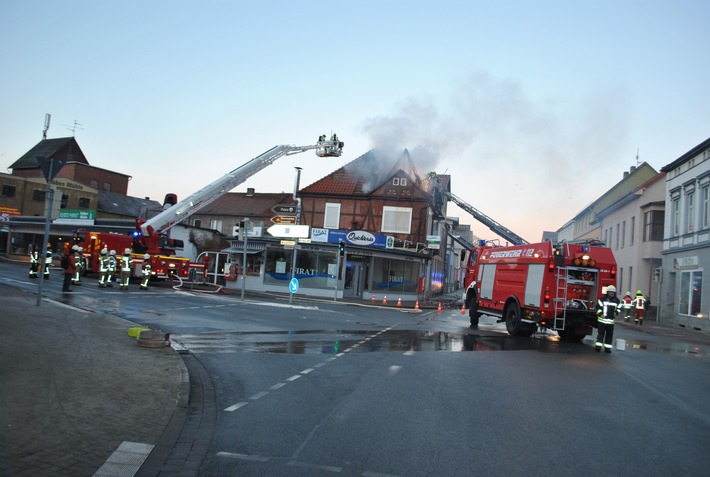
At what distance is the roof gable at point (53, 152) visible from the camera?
70125 mm

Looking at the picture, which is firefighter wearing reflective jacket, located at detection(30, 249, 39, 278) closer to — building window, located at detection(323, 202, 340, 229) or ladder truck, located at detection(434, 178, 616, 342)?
building window, located at detection(323, 202, 340, 229)

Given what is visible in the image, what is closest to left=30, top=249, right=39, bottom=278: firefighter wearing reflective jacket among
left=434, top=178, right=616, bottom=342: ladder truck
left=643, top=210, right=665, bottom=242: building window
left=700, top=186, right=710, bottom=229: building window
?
left=434, top=178, right=616, bottom=342: ladder truck

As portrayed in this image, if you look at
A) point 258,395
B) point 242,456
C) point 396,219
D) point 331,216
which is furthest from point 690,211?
point 242,456

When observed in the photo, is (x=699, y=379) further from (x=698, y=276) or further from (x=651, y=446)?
(x=698, y=276)

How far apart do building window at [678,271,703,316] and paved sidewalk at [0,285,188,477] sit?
2626cm

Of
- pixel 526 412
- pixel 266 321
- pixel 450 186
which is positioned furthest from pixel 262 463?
pixel 450 186

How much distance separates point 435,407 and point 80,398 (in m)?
4.02

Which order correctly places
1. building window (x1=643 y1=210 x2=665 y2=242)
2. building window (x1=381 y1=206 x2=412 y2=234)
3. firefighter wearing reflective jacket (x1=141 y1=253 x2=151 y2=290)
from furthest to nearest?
1. building window (x1=381 y1=206 x2=412 y2=234)
2. building window (x1=643 y1=210 x2=665 y2=242)
3. firefighter wearing reflective jacket (x1=141 y1=253 x2=151 y2=290)

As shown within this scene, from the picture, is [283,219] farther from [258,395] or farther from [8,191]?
[8,191]

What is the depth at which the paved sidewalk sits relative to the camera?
4.38 m

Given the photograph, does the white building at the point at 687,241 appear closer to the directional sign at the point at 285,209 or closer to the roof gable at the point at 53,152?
the directional sign at the point at 285,209

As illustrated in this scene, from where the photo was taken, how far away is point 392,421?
6074 mm

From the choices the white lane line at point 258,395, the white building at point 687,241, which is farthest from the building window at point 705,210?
the white lane line at point 258,395

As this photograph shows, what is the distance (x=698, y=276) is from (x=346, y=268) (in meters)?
19.4
